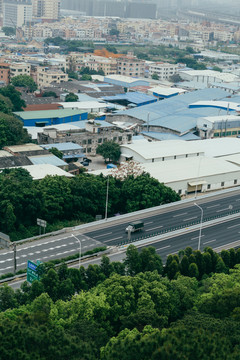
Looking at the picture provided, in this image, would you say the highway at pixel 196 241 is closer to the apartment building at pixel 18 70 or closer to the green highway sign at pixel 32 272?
the green highway sign at pixel 32 272

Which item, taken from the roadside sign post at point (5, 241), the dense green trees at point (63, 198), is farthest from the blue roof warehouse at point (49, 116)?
the roadside sign post at point (5, 241)

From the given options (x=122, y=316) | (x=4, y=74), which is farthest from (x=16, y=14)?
(x=122, y=316)

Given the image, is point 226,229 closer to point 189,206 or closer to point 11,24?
point 189,206

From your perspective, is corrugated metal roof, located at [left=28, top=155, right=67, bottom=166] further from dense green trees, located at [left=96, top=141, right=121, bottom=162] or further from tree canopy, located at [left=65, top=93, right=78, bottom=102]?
tree canopy, located at [left=65, top=93, right=78, bottom=102]

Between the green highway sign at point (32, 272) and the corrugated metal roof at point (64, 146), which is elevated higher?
the green highway sign at point (32, 272)

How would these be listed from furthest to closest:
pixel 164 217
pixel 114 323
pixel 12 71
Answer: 1. pixel 12 71
2. pixel 164 217
3. pixel 114 323

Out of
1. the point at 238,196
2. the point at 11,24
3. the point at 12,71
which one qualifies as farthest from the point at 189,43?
the point at 238,196

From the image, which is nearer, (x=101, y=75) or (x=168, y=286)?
(x=168, y=286)
